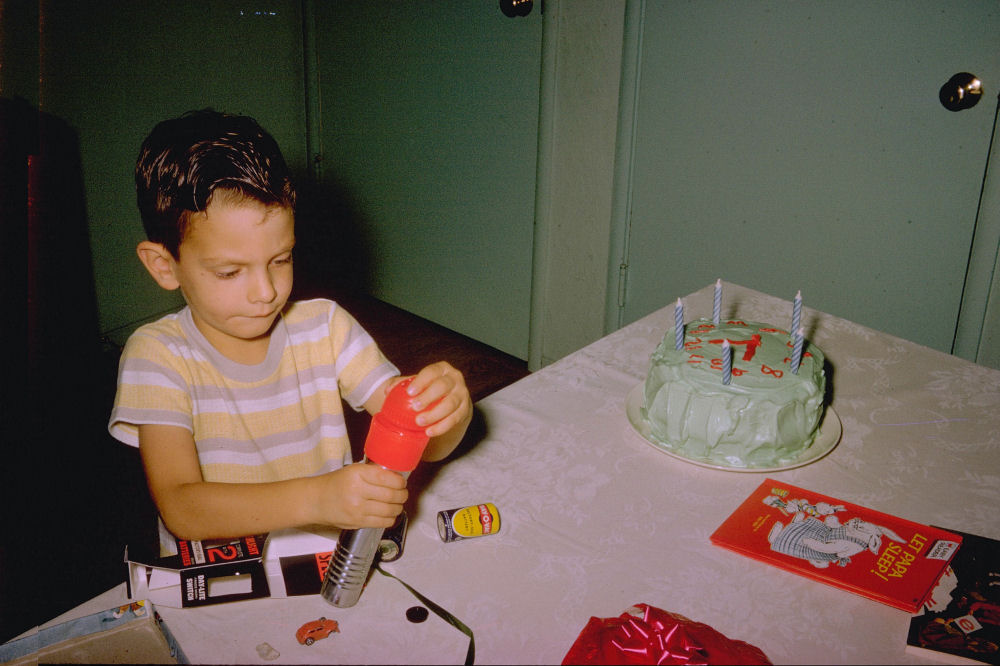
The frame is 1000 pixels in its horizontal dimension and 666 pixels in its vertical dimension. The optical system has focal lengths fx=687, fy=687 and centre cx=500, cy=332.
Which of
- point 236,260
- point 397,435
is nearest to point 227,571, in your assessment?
point 397,435

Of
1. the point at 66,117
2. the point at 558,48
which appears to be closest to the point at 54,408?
the point at 66,117

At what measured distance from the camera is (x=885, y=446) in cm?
107

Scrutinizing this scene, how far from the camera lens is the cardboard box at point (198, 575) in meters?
0.74

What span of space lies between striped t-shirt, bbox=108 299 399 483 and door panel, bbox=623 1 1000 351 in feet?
5.24

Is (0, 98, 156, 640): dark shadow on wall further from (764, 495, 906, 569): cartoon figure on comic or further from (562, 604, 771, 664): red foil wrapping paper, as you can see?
(764, 495, 906, 569): cartoon figure on comic

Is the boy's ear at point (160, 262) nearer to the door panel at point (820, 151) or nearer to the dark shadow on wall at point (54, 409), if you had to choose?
the dark shadow on wall at point (54, 409)

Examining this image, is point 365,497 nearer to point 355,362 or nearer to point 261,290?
point 261,290

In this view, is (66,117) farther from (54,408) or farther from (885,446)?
(885,446)

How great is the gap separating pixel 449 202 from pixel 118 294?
1501 millimetres

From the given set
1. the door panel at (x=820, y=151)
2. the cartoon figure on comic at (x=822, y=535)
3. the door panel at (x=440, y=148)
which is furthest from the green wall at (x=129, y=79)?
the cartoon figure on comic at (x=822, y=535)

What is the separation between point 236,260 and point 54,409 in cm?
213

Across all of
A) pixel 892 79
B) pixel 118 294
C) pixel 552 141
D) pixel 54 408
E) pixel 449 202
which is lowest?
pixel 54 408

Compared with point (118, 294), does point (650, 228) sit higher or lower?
higher

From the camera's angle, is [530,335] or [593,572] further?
[530,335]
